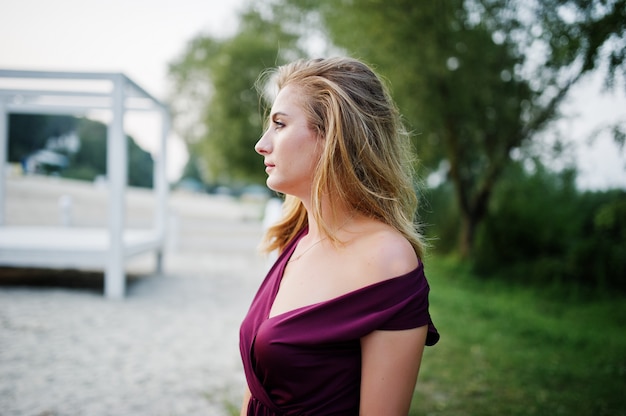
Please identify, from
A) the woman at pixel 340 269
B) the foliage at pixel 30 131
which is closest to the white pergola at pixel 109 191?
the foliage at pixel 30 131

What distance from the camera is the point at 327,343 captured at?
4.32ft

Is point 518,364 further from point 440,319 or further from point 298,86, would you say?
point 298,86

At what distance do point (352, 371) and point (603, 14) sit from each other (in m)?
3.98

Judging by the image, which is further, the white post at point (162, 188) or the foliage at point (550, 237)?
the white post at point (162, 188)

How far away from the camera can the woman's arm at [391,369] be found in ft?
4.17

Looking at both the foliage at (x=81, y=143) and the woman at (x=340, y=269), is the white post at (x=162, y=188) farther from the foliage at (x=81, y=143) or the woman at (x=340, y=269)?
the woman at (x=340, y=269)

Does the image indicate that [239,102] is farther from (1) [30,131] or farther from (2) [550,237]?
(2) [550,237]

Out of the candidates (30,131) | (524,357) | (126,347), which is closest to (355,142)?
(126,347)

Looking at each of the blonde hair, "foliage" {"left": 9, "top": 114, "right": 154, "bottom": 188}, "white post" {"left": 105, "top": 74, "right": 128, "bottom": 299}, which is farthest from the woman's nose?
"foliage" {"left": 9, "top": 114, "right": 154, "bottom": 188}

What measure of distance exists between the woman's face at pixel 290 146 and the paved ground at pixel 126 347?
2.82 meters

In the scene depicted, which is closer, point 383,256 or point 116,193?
point 383,256

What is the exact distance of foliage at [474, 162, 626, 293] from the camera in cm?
909

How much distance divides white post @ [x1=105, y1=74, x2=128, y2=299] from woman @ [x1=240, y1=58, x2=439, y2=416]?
6269mm

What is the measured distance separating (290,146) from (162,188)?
9393 millimetres
